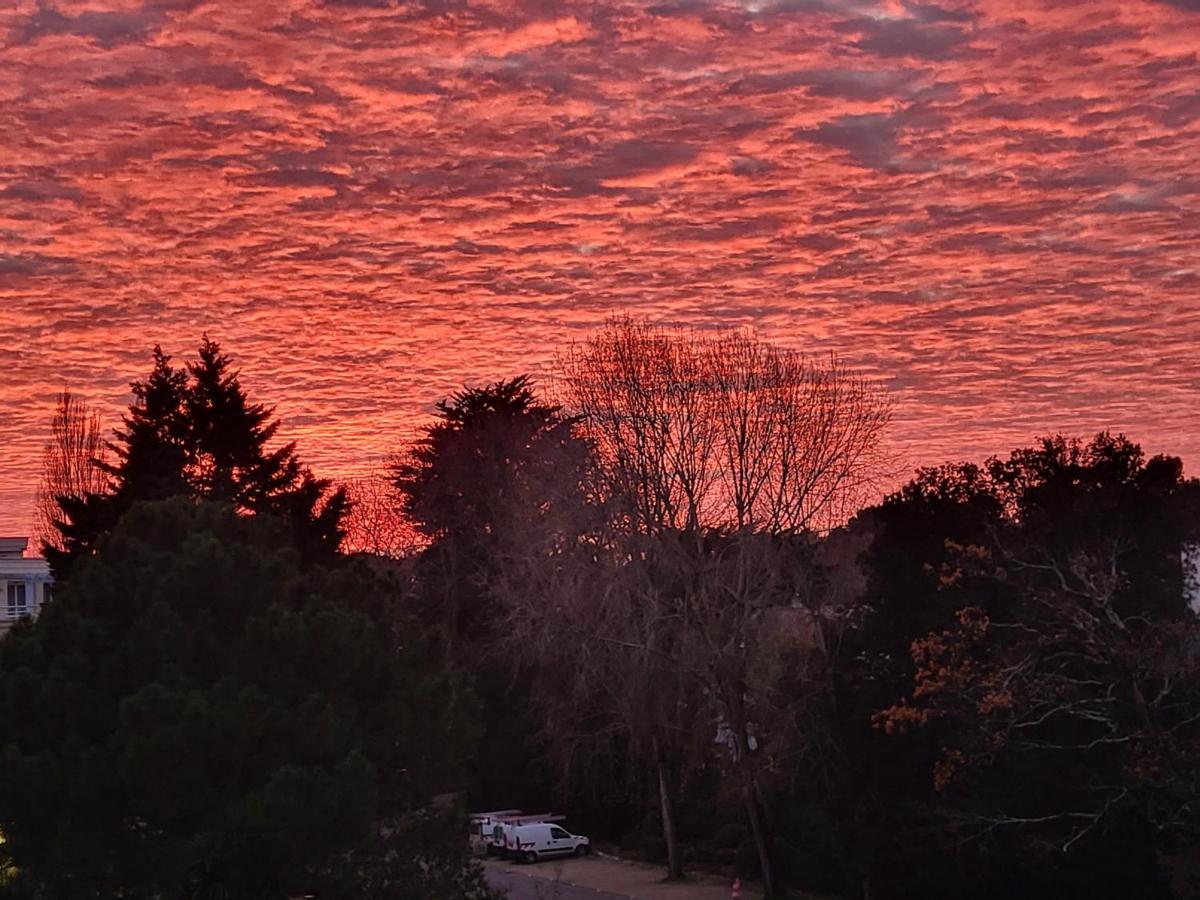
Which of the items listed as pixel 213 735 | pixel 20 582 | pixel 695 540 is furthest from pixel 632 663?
pixel 20 582

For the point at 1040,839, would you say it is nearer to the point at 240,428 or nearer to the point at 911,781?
the point at 911,781

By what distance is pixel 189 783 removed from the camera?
2169cm

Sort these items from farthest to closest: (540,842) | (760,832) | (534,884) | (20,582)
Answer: (20,582) → (540,842) → (760,832) → (534,884)

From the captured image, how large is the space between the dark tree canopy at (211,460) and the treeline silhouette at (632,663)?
130 mm

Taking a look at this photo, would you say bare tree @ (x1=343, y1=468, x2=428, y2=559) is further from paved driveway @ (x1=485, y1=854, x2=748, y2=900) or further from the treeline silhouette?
paved driveway @ (x1=485, y1=854, x2=748, y2=900)

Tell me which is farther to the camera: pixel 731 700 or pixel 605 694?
pixel 605 694

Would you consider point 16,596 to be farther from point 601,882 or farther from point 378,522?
point 601,882

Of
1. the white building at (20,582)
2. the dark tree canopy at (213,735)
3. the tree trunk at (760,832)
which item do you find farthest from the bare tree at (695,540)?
the white building at (20,582)

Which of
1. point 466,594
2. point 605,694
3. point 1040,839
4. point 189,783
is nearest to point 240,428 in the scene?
point 605,694

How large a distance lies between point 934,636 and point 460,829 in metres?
15.7

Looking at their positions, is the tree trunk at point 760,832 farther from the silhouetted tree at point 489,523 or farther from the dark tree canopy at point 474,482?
the dark tree canopy at point 474,482

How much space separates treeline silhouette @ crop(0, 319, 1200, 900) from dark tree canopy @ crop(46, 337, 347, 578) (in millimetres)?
130

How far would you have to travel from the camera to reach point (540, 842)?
194 feet

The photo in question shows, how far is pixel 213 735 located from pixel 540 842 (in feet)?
128
